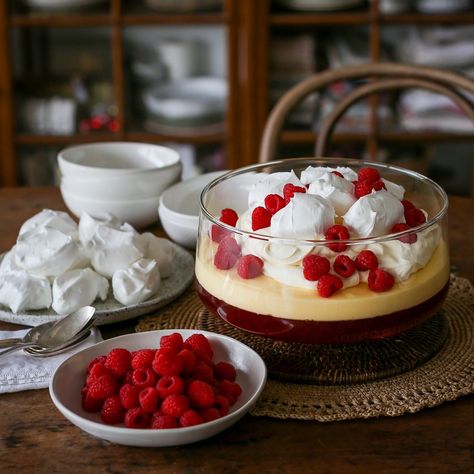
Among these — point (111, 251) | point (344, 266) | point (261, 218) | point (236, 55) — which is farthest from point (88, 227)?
point (236, 55)

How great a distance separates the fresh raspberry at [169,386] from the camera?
29.0 inches

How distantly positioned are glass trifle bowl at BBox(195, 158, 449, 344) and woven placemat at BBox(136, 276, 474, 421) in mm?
48

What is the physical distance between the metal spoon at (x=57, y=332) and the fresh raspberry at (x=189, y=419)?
9.4 inches

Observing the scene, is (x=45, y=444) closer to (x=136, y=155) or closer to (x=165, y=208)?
(x=165, y=208)

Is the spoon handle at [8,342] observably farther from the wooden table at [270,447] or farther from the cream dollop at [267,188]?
the cream dollop at [267,188]

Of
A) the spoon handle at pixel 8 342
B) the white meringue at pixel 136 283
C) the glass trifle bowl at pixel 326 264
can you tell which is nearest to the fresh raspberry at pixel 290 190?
the glass trifle bowl at pixel 326 264

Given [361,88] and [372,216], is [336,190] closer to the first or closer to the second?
[372,216]

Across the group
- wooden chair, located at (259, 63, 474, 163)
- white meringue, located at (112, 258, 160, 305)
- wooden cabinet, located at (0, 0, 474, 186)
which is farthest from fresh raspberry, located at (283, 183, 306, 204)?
wooden cabinet, located at (0, 0, 474, 186)

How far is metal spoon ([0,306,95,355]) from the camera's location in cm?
91

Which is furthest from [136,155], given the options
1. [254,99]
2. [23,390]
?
[254,99]

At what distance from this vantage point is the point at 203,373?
77 cm

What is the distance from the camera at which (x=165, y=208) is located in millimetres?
1196

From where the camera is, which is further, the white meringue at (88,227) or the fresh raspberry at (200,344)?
the white meringue at (88,227)

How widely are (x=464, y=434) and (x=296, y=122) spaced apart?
6.27 ft
